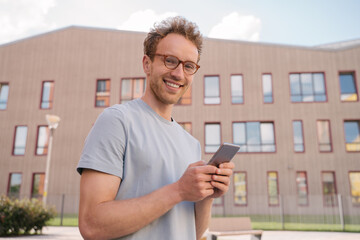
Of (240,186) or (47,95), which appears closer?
(240,186)

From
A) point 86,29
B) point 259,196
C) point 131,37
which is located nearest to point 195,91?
point 131,37

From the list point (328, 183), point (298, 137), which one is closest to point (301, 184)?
point (328, 183)

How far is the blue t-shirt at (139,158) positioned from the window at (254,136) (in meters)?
21.0

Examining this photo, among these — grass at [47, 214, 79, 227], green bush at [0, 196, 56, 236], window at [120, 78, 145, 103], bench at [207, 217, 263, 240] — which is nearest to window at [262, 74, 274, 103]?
window at [120, 78, 145, 103]

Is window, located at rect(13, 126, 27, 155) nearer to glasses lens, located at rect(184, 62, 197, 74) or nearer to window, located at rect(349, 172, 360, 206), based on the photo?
window, located at rect(349, 172, 360, 206)

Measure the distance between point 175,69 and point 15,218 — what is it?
10.7 metres

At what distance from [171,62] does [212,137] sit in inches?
838

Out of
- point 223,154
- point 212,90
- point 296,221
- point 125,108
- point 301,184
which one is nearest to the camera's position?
point 223,154

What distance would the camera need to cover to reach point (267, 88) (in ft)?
75.7

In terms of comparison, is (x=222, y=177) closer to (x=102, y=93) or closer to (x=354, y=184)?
(x=354, y=184)

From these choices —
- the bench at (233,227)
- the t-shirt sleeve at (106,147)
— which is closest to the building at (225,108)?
the bench at (233,227)

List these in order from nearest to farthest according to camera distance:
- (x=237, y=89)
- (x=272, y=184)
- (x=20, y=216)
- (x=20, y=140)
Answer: (x=20, y=216), (x=272, y=184), (x=237, y=89), (x=20, y=140)

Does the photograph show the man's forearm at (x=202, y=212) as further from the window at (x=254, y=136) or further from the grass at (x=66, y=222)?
the window at (x=254, y=136)

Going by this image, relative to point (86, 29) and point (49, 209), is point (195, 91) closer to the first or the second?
point (86, 29)
